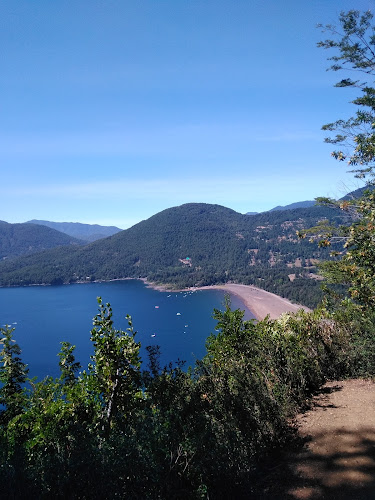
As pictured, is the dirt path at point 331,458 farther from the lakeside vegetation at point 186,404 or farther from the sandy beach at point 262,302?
the sandy beach at point 262,302

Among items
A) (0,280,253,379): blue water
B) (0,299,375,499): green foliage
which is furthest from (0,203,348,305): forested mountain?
(0,299,375,499): green foliage

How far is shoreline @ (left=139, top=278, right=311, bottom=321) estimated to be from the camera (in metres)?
78.6

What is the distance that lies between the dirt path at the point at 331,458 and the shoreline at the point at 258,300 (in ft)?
201

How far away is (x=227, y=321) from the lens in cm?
672

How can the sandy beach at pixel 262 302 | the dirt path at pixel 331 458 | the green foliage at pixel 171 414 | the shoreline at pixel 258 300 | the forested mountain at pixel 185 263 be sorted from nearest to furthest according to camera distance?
the green foliage at pixel 171 414 < the dirt path at pixel 331 458 < the sandy beach at pixel 262 302 < the shoreline at pixel 258 300 < the forested mountain at pixel 185 263

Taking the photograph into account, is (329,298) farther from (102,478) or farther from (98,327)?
(102,478)

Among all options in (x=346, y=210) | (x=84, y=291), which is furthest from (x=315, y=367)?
(x=84, y=291)

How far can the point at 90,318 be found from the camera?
80.8m

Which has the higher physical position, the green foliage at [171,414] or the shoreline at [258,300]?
the green foliage at [171,414]

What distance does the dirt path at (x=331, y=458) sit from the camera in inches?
116

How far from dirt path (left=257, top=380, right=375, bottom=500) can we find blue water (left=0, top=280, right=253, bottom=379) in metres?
29.6

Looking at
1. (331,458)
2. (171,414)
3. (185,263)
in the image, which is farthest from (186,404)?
(185,263)

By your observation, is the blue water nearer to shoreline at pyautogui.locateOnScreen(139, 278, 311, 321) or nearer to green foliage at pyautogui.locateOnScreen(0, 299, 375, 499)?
shoreline at pyautogui.locateOnScreen(139, 278, 311, 321)

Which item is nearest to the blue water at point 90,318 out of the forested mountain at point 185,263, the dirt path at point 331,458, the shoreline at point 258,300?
the shoreline at point 258,300
